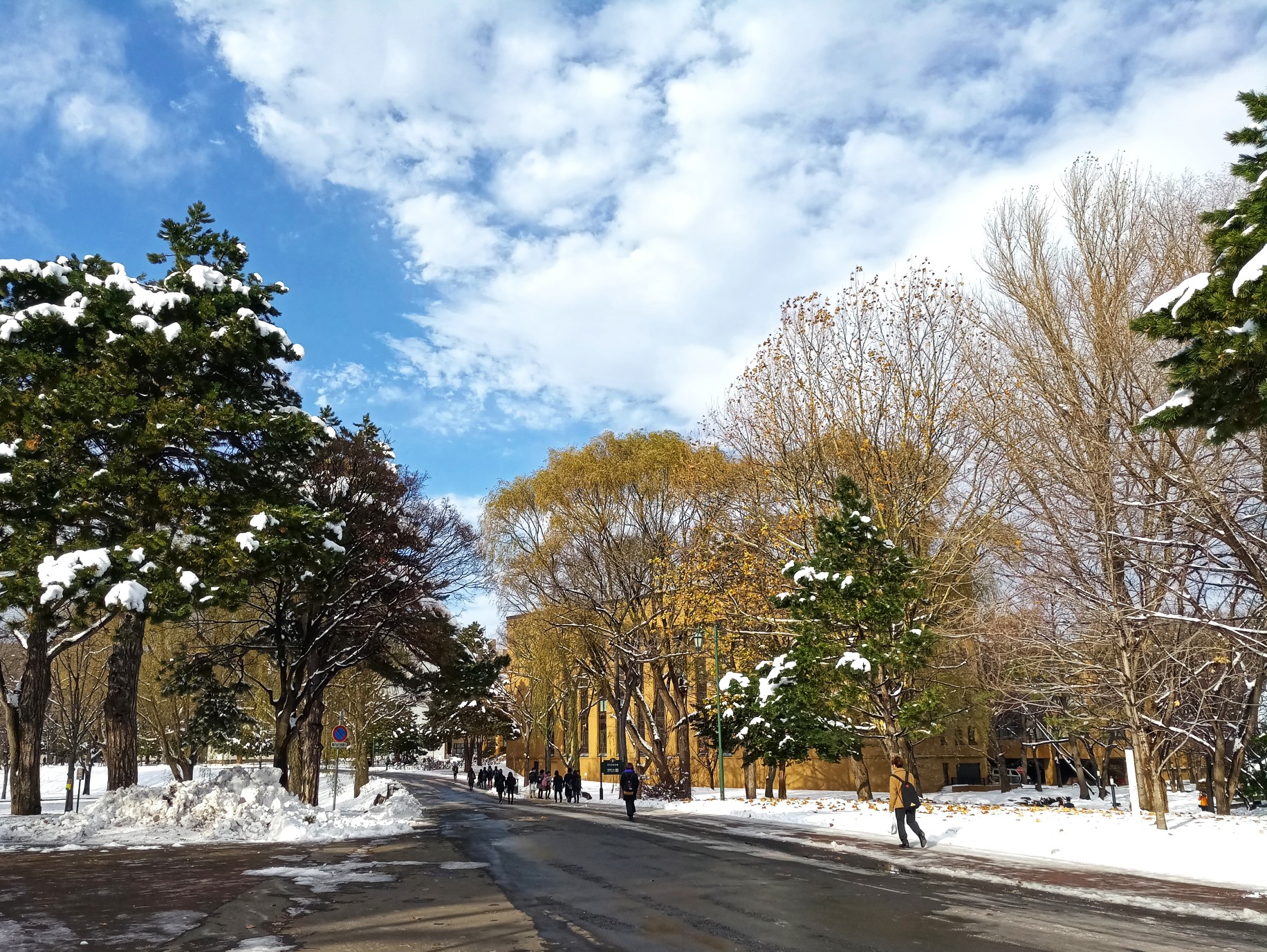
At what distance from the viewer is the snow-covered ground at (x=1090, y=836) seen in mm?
13492

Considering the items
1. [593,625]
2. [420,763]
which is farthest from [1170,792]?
[420,763]

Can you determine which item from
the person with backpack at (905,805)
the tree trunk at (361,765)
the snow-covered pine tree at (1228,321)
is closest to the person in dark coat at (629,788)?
the person with backpack at (905,805)

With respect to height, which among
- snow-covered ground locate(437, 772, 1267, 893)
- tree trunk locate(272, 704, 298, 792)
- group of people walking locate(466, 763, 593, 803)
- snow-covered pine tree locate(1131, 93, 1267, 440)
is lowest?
group of people walking locate(466, 763, 593, 803)

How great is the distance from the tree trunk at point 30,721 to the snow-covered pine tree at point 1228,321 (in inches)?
932

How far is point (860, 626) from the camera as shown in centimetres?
2270

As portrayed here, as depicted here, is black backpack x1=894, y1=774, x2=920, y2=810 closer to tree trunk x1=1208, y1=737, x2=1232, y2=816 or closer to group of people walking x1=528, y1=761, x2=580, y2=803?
tree trunk x1=1208, y1=737, x2=1232, y2=816

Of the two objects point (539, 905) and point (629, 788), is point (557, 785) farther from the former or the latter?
point (539, 905)

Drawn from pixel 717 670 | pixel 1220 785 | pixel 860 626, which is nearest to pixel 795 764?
pixel 717 670

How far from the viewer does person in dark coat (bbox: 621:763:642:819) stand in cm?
2880

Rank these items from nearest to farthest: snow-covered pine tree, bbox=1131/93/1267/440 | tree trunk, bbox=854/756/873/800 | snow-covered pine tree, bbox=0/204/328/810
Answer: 1. snow-covered pine tree, bbox=1131/93/1267/440
2. snow-covered pine tree, bbox=0/204/328/810
3. tree trunk, bbox=854/756/873/800

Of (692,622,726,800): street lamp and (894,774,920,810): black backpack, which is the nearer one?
(894,774,920,810): black backpack

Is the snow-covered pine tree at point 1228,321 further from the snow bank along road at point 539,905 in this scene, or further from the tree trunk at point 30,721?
the tree trunk at point 30,721

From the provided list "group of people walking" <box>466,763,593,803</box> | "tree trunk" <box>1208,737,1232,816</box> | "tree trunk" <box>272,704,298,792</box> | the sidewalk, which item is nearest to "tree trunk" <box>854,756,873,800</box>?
"tree trunk" <box>1208,737,1232,816</box>

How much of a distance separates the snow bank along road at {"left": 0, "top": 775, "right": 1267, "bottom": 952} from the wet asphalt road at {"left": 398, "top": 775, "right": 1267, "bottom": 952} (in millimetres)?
41
